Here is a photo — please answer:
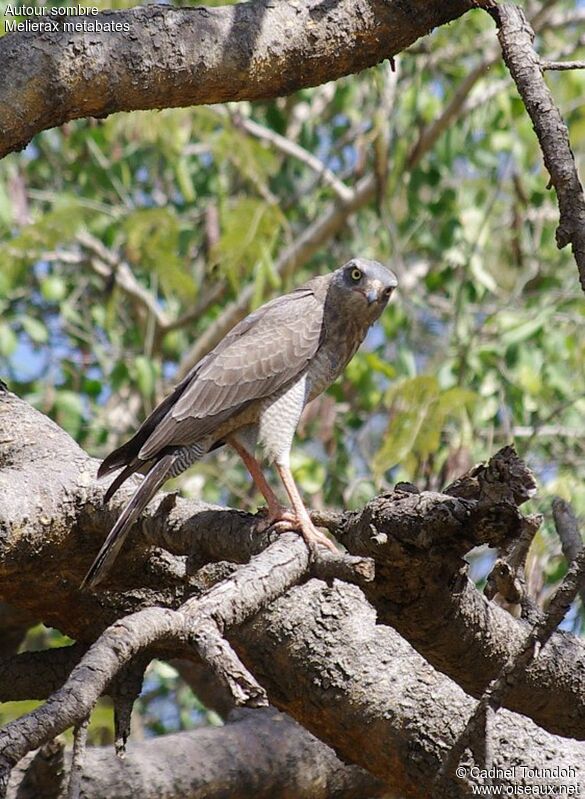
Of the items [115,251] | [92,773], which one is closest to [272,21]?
[92,773]

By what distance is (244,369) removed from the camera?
4664mm

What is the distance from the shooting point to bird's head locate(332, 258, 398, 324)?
16.2 feet

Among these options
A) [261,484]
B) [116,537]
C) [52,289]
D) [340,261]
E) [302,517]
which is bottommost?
[116,537]

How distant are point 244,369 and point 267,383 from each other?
0.11 meters

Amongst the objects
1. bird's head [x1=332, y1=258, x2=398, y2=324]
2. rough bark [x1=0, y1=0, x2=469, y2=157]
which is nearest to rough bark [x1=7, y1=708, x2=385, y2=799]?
bird's head [x1=332, y1=258, x2=398, y2=324]

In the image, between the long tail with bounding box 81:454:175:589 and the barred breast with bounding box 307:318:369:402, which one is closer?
the long tail with bounding box 81:454:175:589

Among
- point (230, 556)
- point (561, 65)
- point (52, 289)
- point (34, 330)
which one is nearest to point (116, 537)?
point (230, 556)

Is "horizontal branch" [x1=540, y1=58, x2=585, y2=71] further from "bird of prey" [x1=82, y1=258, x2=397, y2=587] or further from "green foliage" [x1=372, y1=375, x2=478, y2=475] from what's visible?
"green foliage" [x1=372, y1=375, x2=478, y2=475]

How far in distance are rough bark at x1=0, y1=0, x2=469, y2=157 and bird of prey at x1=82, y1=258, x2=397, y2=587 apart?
51.2 inches

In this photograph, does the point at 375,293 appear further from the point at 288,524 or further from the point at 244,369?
the point at 288,524

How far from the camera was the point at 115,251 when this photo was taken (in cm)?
920

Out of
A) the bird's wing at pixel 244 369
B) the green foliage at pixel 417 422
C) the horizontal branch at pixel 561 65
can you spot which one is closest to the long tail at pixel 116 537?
the bird's wing at pixel 244 369

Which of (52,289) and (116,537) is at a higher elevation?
(52,289)

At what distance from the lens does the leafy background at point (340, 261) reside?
22.5 feet
